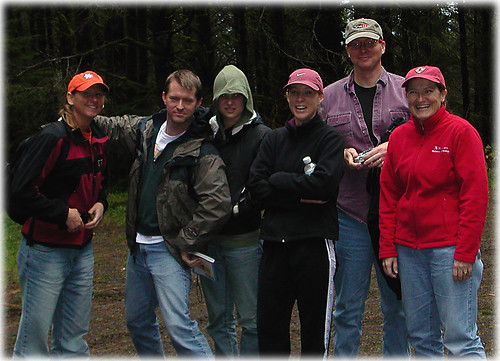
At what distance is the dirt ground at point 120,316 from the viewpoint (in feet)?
17.6

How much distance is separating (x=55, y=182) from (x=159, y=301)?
1029 millimetres

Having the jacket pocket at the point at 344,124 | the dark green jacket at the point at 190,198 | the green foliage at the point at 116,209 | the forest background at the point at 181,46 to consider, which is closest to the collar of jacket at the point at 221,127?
the dark green jacket at the point at 190,198

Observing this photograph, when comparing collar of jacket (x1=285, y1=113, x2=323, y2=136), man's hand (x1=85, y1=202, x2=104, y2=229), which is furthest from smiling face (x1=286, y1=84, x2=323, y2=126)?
man's hand (x1=85, y1=202, x2=104, y2=229)

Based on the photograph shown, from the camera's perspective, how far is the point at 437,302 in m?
3.58

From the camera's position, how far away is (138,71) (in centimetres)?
1931

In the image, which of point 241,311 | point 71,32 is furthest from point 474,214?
point 71,32

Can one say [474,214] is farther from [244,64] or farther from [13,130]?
[13,130]

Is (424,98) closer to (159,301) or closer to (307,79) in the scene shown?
(307,79)

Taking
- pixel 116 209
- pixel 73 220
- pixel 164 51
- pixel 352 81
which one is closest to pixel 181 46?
pixel 164 51

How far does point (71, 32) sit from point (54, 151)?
40.5ft

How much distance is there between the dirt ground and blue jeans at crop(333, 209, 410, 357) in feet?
2.71

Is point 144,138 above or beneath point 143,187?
above

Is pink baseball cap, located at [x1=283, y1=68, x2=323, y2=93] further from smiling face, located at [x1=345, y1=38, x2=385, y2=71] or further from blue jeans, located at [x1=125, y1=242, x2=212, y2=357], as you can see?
blue jeans, located at [x1=125, y1=242, x2=212, y2=357]

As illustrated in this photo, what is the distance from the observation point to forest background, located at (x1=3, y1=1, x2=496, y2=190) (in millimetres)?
14312
